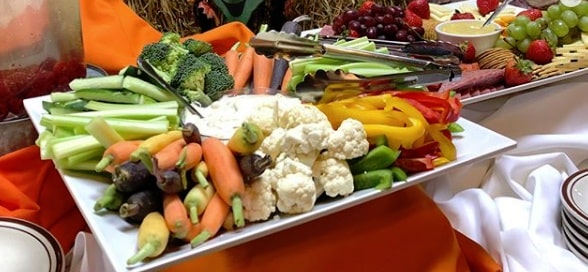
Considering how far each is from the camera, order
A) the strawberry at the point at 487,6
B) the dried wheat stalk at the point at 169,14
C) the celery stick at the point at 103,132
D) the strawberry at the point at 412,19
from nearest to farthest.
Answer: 1. the celery stick at the point at 103,132
2. the strawberry at the point at 412,19
3. the strawberry at the point at 487,6
4. the dried wheat stalk at the point at 169,14

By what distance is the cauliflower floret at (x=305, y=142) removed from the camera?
74cm

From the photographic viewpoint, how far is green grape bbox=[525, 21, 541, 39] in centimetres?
129

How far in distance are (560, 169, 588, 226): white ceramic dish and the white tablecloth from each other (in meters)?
0.06

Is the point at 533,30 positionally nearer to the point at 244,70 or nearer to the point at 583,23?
the point at 583,23

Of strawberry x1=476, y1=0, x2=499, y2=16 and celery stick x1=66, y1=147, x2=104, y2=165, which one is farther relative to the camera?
strawberry x1=476, y1=0, x2=499, y2=16

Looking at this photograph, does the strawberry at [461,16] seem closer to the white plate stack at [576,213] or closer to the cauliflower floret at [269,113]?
the white plate stack at [576,213]

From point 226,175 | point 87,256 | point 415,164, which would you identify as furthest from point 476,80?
point 87,256

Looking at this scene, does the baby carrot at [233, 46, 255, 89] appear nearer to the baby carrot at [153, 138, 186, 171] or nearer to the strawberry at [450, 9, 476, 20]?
the baby carrot at [153, 138, 186, 171]

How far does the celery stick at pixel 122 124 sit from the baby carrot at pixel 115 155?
0.19 feet

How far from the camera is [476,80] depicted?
1141mm

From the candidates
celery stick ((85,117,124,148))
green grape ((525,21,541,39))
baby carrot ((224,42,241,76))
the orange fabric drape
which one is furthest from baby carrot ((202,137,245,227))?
green grape ((525,21,541,39))

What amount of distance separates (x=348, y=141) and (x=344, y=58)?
0.24 metres

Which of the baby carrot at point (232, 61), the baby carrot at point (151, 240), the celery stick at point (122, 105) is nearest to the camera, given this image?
the baby carrot at point (151, 240)

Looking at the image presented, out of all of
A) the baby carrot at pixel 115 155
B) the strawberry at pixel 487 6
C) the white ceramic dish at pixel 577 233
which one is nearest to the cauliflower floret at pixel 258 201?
the baby carrot at pixel 115 155
